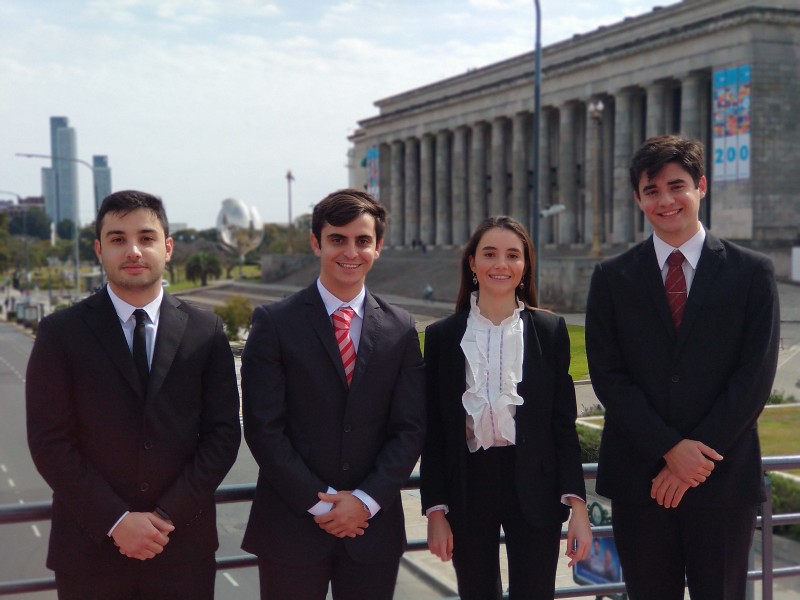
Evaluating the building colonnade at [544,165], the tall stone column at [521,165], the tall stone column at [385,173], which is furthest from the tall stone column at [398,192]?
the tall stone column at [521,165]

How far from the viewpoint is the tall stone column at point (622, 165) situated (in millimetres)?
54094

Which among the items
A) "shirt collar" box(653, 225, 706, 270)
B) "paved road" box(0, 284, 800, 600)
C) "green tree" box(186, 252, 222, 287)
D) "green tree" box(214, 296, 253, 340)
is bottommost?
"paved road" box(0, 284, 800, 600)

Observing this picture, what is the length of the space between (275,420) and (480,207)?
6895cm

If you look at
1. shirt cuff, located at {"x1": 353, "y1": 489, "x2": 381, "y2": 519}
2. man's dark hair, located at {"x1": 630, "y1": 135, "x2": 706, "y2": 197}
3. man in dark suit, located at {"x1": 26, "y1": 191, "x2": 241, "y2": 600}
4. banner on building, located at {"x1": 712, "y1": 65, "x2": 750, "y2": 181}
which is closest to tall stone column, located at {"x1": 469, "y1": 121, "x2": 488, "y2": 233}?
banner on building, located at {"x1": 712, "y1": 65, "x2": 750, "y2": 181}

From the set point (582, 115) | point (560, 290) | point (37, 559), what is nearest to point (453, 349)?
point (37, 559)

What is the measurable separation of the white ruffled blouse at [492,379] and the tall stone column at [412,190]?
77376 mm

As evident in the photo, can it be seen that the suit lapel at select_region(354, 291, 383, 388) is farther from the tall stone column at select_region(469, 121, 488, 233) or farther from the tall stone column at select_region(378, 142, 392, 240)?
the tall stone column at select_region(378, 142, 392, 240)

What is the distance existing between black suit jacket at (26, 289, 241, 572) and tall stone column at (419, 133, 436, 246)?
76144 millimetres

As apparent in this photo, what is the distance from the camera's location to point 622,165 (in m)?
53.9

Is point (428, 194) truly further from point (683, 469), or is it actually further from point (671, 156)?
point (683, 469)

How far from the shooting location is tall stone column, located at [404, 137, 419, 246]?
271 feet

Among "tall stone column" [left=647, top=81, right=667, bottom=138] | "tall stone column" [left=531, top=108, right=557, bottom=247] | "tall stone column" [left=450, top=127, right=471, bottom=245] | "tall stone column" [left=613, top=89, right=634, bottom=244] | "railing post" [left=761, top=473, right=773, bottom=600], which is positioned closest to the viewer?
"railing post" [left=761, top=473, right=773, bottom=600]

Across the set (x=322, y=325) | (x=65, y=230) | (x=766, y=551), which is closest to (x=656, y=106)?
(x=766, y=551)

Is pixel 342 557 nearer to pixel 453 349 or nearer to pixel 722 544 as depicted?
pixel 453 349
